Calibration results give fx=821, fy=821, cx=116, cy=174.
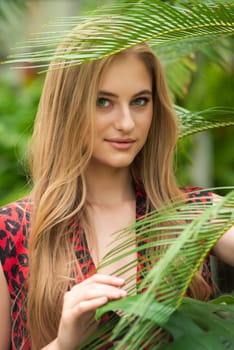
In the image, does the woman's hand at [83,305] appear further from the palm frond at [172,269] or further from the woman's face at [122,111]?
the woman's face at [122,111]

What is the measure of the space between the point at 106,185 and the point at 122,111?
1.17 ft

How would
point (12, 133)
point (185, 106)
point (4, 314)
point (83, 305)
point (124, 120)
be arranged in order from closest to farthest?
1. point (83, 305)
2. point (124, 120)
3. point (4, 314)
4. point (185, 106)
5. point (12, 133)

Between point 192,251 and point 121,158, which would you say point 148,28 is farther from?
point 192,251

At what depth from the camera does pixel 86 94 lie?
2.35 meters

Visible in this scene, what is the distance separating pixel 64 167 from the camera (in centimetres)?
248

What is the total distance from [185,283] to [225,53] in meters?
1.96

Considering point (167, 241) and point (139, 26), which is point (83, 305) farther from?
point (139, 26)

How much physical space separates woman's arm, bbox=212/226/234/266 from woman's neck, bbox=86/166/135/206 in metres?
0.35

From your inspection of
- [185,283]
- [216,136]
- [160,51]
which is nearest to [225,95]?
[216,136]

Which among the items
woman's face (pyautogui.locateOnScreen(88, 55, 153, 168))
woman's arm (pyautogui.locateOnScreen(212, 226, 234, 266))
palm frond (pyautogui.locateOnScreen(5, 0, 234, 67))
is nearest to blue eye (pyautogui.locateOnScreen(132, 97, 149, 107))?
woman's face (pyautogui.locateOnScreen(88, 55, 153, 168))

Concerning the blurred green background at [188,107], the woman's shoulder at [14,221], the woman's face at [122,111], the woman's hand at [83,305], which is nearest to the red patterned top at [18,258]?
the woman's shoulder at [14,221]

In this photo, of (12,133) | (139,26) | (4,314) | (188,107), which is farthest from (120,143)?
(12,133)

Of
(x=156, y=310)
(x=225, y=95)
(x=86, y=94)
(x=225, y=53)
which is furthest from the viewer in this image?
(x=225, y=95)

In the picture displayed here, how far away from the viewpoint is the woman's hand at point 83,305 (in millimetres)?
1791
